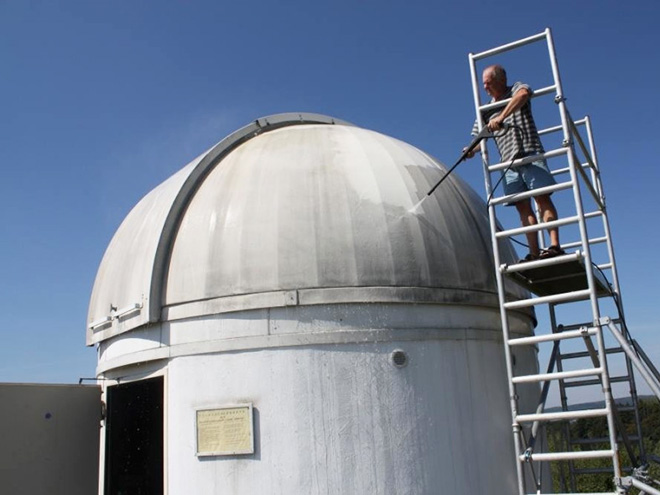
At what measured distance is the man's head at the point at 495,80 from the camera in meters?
7.19

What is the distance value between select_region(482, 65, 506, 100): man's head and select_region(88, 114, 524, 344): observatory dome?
5.68 ft

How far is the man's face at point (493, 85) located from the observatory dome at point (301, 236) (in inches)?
67.6

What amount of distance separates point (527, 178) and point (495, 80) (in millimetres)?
1206

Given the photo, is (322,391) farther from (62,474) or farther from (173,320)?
(62,474)

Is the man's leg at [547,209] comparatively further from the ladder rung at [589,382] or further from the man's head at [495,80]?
the ladder rung at [589,382]

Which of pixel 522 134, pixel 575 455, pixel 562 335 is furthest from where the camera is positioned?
pixel 522 134

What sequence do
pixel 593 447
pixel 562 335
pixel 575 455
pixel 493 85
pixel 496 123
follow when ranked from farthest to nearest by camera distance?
1. pixel 593 447
2. pixel 493 85
3. pixel 496 123
4. pixel 562 335
5. pixel 575 455

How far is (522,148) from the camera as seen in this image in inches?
273

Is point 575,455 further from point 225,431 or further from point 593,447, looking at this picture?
point 593,447

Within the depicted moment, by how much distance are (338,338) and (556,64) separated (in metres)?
3.81

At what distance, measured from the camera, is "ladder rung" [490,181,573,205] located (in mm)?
6309

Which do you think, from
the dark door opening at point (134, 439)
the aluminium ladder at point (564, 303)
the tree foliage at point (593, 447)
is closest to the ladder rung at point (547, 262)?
the aluminium ladder at point (564, 303)

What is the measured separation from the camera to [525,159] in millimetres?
6734

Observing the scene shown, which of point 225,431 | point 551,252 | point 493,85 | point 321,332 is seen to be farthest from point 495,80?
point 225,431
